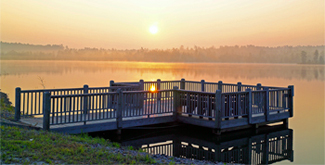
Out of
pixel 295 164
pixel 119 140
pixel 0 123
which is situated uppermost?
pixel 0 123

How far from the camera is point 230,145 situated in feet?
41.3

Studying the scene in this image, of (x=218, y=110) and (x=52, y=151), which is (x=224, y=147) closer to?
(x=218, y=110)

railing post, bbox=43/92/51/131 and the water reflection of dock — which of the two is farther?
the water reflection of dock

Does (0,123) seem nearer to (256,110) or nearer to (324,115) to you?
(256,110)

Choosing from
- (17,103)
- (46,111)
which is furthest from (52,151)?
(17,103)

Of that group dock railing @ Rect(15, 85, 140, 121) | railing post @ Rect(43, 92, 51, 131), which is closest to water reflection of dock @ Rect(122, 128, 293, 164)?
railing post @ Rect(43, 92, 51, 131)

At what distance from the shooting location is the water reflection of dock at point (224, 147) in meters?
11.5

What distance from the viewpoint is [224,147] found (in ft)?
40.4

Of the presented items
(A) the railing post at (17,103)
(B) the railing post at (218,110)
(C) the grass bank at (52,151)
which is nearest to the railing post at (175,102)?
(B) the railing post at (218,110)

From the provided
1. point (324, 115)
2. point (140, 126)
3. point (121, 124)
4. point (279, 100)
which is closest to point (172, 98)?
point (140, 126)

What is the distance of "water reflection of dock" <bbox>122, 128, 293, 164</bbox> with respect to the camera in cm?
1148

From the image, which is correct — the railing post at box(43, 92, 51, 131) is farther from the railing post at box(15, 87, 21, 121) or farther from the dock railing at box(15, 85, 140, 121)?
the railing post at box(15, 87, 21, 121)

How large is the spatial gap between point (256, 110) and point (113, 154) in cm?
906

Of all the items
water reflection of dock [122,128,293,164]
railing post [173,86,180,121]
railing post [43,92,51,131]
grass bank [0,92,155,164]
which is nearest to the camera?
grass bank [0,92,155,164]
